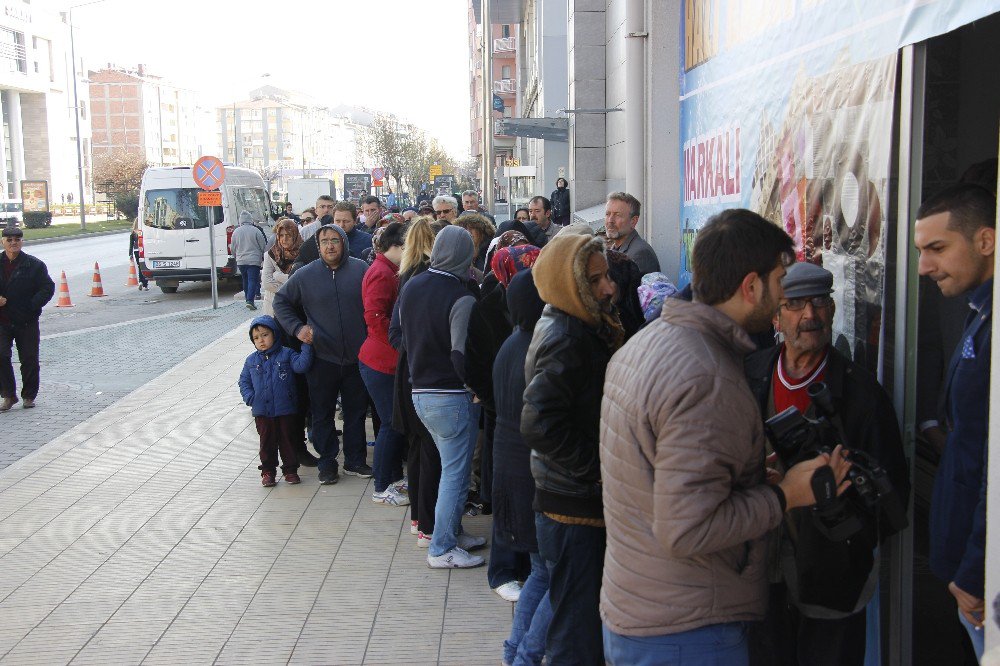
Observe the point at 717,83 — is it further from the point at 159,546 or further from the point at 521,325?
the point at 159,546

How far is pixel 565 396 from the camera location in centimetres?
347

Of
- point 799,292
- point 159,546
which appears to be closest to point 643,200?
point 159,546

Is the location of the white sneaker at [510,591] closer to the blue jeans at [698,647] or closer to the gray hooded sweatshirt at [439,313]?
the gray hooded sweatshirt at [439,313]

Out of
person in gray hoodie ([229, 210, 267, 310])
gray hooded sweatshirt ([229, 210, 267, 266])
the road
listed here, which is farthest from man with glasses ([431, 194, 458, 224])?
gray hooded sweatshirt ([229, 210, 267, 266])

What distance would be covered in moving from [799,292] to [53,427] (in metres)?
8.41

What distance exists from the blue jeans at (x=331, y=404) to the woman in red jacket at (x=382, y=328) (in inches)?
26.4

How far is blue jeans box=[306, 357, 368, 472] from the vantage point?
7.60 m

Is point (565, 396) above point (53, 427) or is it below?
above

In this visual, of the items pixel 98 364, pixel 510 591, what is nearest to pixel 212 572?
pixel 510 591

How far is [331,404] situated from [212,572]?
2010 mm

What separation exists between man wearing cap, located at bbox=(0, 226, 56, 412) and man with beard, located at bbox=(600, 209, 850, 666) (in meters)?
8.98

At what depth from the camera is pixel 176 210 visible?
77.2ft

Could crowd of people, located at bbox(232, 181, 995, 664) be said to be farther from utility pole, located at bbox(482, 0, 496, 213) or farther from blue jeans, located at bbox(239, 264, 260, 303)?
utility pole, located at bbox(482, 0, 496, 213)

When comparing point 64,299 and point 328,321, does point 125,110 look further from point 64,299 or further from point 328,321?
point 328,321
